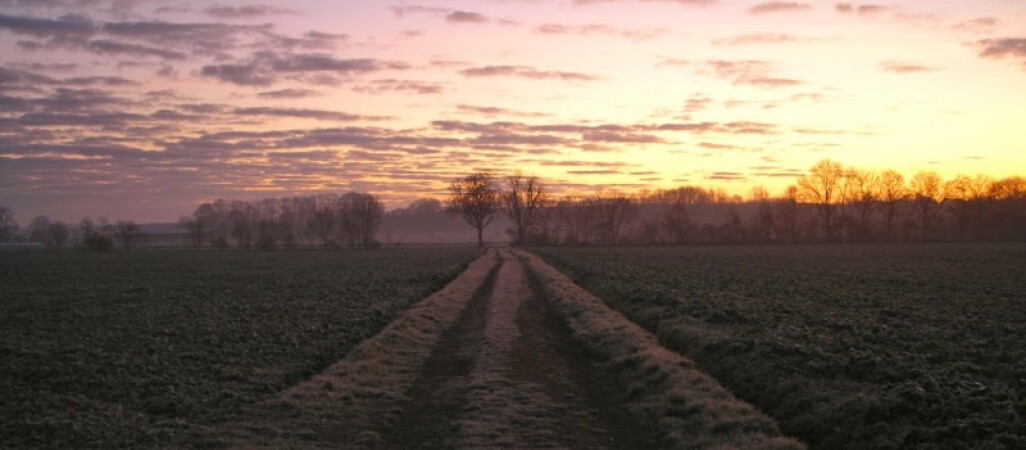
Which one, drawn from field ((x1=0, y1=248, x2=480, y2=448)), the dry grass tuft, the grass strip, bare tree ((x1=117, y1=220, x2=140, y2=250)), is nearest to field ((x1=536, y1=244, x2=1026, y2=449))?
the dry grass tuft

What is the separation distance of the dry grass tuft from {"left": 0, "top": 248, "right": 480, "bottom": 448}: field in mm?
6958

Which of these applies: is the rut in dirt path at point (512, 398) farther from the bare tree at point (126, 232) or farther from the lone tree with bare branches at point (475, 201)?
the bare tree at point (126, 232)

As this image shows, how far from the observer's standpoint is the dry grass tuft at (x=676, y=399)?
9875 mm

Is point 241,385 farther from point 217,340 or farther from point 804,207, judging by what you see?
point 804,207

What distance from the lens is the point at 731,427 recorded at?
10352mm

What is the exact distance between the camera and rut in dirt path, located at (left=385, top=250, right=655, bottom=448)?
1031 cm

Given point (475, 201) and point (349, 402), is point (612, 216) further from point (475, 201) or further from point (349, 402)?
point (349, 402)

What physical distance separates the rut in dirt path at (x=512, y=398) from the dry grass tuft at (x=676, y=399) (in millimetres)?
430

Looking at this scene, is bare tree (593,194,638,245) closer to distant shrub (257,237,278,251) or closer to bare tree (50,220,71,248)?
distant shrub (257,237,278,251)

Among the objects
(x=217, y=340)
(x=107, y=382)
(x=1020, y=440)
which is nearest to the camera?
(x=1020, y=440)

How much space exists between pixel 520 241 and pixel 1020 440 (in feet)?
414

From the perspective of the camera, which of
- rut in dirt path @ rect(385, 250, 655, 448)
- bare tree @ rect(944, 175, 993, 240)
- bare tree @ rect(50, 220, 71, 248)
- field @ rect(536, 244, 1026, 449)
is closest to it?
field @ rect(536, 244, 1026, 449)

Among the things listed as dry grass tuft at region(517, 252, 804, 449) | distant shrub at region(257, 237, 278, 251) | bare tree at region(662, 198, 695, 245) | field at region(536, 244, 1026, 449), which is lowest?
dry grass tuft at region(517, 252, 804, 449)

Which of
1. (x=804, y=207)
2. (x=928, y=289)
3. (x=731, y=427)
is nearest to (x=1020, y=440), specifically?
(x=731, y=427)
